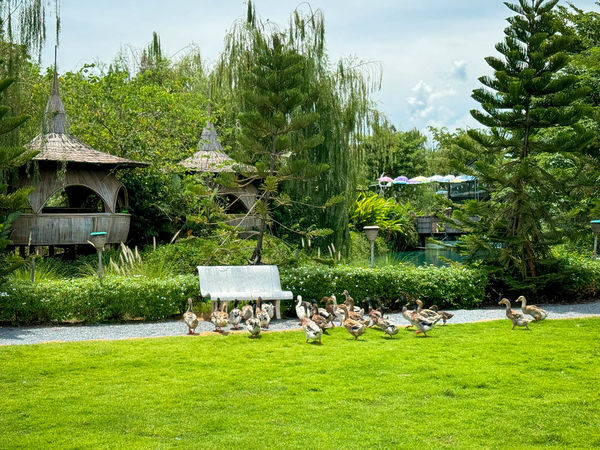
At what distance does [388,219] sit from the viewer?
28.8 m

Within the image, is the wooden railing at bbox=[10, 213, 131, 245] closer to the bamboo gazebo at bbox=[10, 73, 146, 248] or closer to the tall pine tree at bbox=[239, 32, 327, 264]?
the bamboo gazebo at bbox=[10, 73, 146, 248]

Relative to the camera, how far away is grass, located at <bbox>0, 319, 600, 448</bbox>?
5410 mm

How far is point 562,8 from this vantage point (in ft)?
74.9

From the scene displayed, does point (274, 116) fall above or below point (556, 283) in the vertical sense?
above

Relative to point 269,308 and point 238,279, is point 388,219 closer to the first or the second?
point 238,279

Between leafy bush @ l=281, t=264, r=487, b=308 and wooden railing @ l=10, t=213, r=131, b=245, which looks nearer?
leafy bush @ l=281, t=264, r=487, b=308

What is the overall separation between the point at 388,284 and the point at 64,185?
8.80 m

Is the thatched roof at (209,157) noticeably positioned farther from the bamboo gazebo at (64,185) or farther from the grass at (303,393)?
the grass at (303,393)

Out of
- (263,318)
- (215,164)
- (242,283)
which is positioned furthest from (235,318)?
(215,164)

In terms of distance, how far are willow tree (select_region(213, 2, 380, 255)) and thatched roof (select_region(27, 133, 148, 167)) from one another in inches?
144

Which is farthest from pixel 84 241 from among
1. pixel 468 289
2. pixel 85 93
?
pixel 468 289

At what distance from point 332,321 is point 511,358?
3.35 metres

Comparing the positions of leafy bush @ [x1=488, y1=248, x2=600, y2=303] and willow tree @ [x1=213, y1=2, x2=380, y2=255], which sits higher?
willow tree @ [x1=213, y1=2, x2=380, y2=255]

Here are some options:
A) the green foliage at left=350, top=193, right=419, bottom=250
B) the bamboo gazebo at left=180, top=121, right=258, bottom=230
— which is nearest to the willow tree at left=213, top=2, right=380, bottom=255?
the bamboo gazebo at left=180, top=121, right=258, bottom=230
